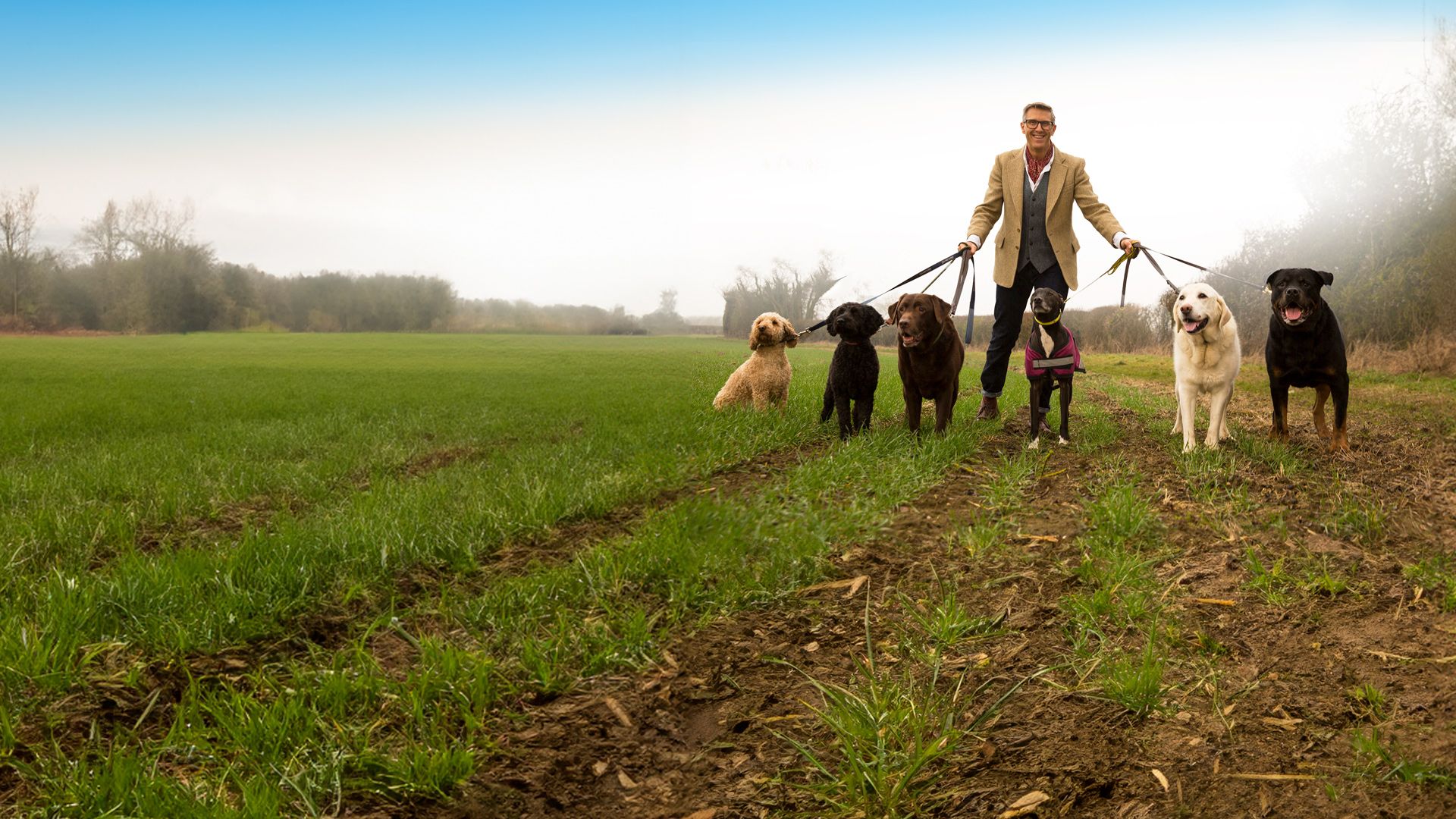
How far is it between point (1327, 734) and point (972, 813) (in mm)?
1217

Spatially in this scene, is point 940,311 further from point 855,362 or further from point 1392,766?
point 1392,766

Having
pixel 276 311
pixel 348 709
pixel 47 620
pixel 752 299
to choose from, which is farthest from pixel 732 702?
pixel 276 311

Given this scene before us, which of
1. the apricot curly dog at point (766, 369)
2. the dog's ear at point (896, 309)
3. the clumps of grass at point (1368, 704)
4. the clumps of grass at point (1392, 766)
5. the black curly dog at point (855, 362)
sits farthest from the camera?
the apricot curly dog at point (766, 369)

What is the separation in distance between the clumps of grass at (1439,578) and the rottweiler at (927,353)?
3798mm

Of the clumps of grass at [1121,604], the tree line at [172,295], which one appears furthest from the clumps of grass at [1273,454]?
the tree line at [172,295]

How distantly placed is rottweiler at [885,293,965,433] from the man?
39.1 inches

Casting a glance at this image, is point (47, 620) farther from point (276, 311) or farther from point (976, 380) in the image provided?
point (276, 311)

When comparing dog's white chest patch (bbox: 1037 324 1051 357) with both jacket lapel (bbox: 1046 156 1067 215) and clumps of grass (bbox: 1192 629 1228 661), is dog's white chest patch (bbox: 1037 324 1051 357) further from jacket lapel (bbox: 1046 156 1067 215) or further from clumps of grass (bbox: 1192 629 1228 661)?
clumps of grass (bbox: 1192 629 1228 661)

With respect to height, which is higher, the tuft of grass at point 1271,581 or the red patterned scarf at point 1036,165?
the red patterned scarf at point 1036,165

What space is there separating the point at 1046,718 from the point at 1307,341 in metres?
6.13

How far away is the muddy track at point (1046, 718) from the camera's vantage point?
2346 millimetres

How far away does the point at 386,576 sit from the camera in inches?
167

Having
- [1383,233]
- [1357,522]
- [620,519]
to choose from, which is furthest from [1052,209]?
[1383,233]

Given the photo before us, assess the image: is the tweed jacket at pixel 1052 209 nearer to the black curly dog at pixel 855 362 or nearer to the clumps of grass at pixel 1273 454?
the black curly dog at pixel 855 362
